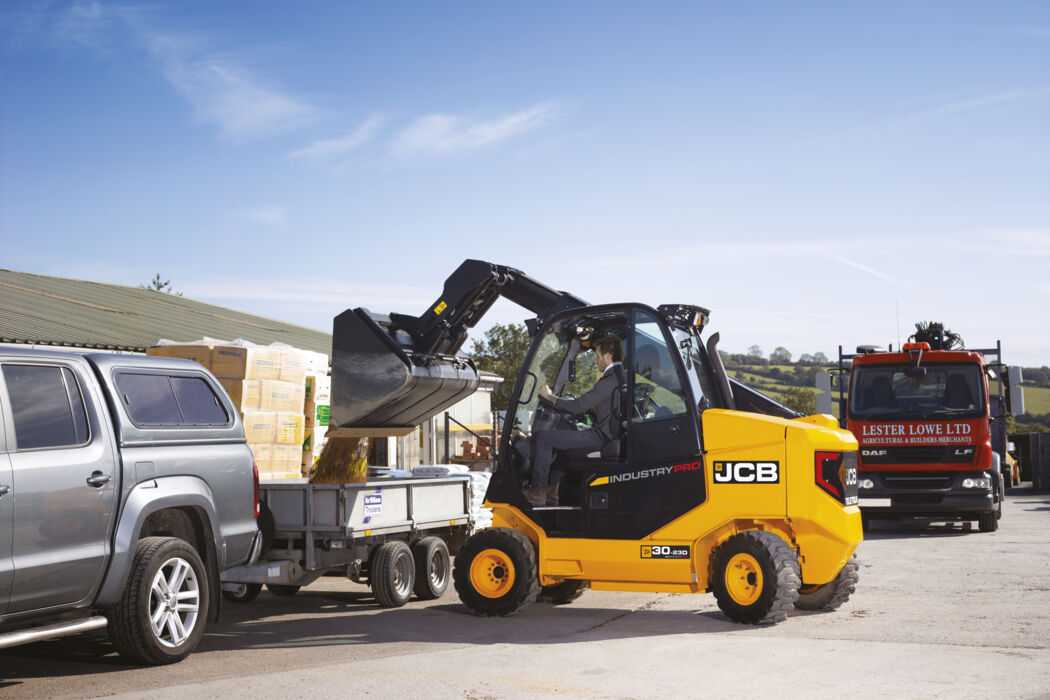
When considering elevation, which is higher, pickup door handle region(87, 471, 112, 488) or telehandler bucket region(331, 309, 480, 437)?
telehandler bucket region(331, 309, 480, 437)

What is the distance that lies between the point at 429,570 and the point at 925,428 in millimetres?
9716

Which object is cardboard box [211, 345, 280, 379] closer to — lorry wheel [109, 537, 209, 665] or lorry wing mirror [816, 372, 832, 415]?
lorry wheel [109, 537, 209, 665]

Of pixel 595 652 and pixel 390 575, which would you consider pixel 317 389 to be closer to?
pixel 390 575

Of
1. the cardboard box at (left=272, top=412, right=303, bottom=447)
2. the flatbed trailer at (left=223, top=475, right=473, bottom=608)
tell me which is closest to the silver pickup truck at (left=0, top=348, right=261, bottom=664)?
the flatbed trailer at (left=223, top=475, right=473, bottom=608)

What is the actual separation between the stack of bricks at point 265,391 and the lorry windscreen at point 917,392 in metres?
9.04

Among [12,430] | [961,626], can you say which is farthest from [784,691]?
[12,430]

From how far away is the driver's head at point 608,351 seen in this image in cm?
973

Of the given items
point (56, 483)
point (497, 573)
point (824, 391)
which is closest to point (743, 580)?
point (497, 573)

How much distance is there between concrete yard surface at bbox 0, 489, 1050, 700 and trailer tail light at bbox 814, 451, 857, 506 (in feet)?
3.51

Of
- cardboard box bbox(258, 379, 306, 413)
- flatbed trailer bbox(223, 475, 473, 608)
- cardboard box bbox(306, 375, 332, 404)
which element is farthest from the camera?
cardboard box bbox(306, 375, 332, 404)

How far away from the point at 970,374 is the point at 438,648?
12153mm

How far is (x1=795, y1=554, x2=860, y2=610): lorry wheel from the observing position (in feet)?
31.9

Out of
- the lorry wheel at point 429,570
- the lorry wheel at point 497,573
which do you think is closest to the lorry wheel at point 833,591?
the lorry wheel at point 497,573

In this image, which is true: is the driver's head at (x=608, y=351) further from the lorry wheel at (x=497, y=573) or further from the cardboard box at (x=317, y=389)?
the cardboard box at (x=317, y=389)
